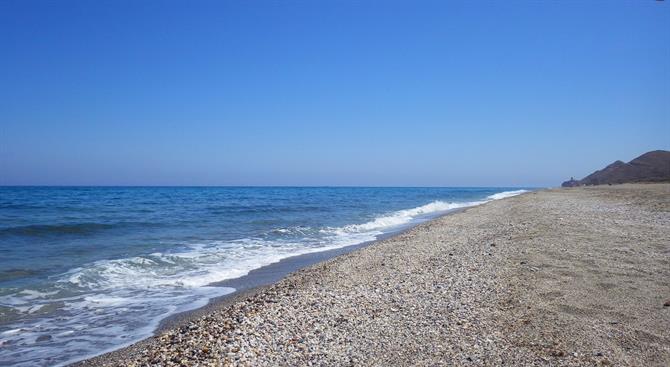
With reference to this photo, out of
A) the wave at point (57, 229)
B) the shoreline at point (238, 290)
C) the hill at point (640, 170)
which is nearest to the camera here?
the shoreline at point (238, 290)

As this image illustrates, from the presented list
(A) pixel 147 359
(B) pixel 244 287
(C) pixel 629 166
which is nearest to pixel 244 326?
(A) pixel 147 359

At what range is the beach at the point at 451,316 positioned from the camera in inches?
173

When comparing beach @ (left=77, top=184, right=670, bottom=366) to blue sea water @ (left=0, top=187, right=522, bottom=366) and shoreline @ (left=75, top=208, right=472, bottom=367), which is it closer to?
shoreline @ (left=75, top=208, right=472, bottom=367)

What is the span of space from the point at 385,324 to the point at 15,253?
13271 mm

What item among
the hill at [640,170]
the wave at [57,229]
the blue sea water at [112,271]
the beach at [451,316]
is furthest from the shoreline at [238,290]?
the hill at [640,170]

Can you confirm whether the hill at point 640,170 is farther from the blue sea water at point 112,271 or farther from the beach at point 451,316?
the beach at point 451,316

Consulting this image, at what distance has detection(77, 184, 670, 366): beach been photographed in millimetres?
4387

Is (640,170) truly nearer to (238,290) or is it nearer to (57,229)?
(238,290)

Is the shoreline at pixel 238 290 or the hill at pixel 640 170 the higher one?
the hill at pixel 640 170

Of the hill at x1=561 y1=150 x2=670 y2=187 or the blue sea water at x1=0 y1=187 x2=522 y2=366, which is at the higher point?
the hill at x1=561 y1=150 x2=670 y2=187

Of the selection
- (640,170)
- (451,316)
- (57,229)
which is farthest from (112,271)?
(640,170)

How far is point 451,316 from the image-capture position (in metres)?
5.48

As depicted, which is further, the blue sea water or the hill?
the hill

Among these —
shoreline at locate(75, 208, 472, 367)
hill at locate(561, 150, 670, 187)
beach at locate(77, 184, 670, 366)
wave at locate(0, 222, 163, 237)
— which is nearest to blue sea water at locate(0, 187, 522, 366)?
wave at locate(0, 222, 163, 237)
